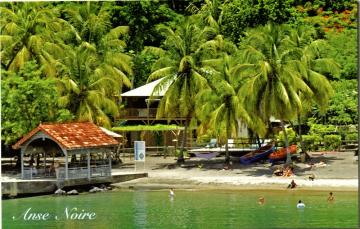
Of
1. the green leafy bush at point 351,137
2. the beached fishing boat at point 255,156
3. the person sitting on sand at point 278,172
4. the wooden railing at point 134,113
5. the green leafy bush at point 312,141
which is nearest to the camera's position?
the person sitting on sand at point 278,172

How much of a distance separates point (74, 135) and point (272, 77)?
11.6m

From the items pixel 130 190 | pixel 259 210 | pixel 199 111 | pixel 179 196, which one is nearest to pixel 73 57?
pixel 199 111

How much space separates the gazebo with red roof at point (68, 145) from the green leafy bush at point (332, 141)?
15.9m

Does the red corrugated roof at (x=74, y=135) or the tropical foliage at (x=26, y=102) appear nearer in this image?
the red corrugated roof at (x=74, y=135)

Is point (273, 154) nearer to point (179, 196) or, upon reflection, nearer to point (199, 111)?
point (199, 111)

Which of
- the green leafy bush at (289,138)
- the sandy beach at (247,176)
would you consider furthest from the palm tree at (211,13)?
the sandy beach at (247,176)

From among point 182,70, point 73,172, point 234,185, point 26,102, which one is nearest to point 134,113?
point 182,70

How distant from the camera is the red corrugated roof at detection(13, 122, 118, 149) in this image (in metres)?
37.2

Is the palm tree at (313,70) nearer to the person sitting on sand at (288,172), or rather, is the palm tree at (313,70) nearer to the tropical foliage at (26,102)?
the person sitting on sand at (288,172)

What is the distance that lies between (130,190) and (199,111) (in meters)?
8.54

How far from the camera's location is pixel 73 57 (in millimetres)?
46344

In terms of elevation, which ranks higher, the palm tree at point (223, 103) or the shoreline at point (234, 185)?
the palm tree at point (223, 103)

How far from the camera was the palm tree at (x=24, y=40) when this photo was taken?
45531 millimetres

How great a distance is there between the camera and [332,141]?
47.9m
